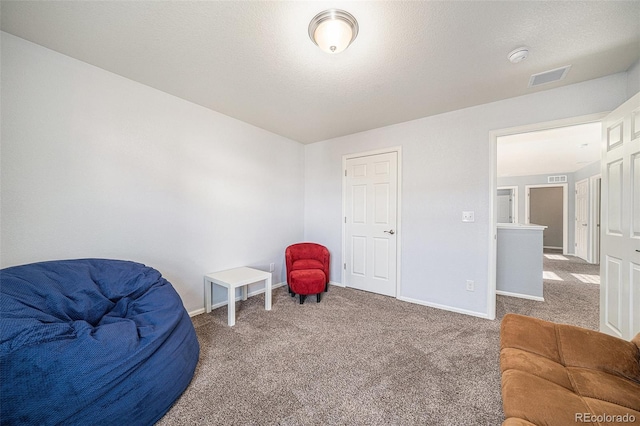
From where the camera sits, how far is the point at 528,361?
3.86ft

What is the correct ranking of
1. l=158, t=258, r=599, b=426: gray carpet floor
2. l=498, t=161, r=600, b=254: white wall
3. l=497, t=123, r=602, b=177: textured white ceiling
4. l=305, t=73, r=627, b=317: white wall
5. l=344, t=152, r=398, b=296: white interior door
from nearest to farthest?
1. l=158, t=258, r=599, b=426: gray carpet floor
2. l=305, t=73, r=627, b=317: white wall
3. l=344, t=152, r=398, b=296: white interior door
4. l=497, t=123, r=602, b=177: textured white ceiling
5. l=498, t=161, r=600, b=254: white wall

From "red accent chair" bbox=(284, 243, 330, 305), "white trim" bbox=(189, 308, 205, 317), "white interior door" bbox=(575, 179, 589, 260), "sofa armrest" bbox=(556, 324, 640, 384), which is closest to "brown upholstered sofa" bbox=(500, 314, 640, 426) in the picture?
"sofa armrest" bbox=(556, 324, 640, 384)

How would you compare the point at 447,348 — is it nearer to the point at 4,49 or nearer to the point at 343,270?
the point at 343,270

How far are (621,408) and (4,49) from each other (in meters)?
3.95

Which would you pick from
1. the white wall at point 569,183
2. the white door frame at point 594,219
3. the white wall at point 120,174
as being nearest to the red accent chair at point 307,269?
the white wall at point 120,174

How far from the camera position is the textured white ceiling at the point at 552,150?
3.91 metres

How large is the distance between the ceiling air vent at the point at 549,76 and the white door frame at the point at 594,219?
5.59m

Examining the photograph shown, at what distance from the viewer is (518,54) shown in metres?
1.82

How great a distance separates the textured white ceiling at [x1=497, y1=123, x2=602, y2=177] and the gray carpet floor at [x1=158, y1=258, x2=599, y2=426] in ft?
8.68

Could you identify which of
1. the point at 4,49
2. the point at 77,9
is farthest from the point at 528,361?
the point at 4,49

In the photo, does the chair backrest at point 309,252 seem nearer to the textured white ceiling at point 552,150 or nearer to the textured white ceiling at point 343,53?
the textured white ceiling at point 343,53

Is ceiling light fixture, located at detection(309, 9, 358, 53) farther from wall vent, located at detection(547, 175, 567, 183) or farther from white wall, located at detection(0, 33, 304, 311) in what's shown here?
wall vent, located at detection(547, 175, 567, 183)

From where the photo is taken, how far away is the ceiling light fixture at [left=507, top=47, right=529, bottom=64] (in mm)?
1788

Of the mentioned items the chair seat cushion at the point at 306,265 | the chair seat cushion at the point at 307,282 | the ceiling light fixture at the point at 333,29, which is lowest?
the chair seat cushion at the point at 307,282
